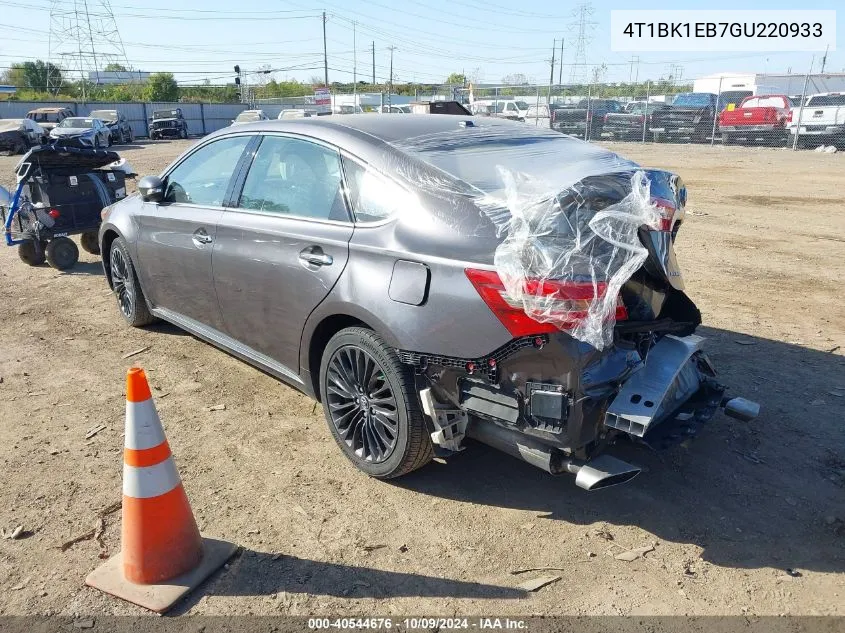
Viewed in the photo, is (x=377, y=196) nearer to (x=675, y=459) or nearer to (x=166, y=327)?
(x=675, y=459)

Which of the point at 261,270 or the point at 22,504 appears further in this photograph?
the point at 261,270

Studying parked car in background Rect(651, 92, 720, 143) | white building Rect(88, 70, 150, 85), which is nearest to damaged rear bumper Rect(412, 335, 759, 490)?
parked car in background Rect(651, 92, 720, 143)

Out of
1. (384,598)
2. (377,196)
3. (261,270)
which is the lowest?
(384,598)

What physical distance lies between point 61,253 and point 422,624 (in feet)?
23.4

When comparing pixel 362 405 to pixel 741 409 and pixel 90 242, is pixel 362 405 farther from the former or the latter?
pixel 90 242

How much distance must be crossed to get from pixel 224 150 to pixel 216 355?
1619 mm

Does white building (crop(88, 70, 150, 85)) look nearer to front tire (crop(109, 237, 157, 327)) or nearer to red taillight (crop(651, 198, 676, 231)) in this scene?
front tire (crop(109, 237, 157, 327))

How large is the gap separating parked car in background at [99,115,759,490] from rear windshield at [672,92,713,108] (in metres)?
26.7

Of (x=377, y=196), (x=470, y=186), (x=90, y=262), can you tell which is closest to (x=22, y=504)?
(x=377, y=196)

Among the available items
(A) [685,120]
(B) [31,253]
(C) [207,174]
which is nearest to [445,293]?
(C) [207,174]

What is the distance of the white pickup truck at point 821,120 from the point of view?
22.4 m

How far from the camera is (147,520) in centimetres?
272

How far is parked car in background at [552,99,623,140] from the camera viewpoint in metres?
29.1

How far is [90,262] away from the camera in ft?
27.8
